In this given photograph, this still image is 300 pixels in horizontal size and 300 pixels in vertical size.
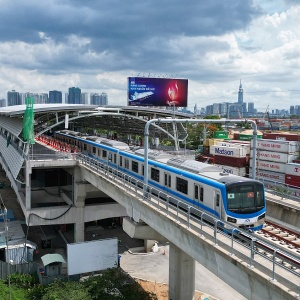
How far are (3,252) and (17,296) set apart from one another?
708cm

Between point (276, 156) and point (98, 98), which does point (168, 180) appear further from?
point (98, 98)

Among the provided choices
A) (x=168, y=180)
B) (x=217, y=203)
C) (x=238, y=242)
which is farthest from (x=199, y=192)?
(x=238, y=242)

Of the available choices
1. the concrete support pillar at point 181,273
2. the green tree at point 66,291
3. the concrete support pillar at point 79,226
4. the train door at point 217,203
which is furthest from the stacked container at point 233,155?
the train door at point 217,203

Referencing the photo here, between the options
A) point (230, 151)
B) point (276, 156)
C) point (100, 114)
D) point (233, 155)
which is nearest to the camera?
point (276, 156)

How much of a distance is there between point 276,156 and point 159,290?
67.6 ft

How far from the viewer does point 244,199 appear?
1744 cm

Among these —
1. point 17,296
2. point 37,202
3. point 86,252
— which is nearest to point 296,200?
point 86,252

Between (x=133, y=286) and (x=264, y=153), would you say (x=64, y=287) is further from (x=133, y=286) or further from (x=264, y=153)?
(x=264, y=153)

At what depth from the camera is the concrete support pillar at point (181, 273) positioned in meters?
23.5

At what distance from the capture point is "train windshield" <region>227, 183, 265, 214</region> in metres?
17.2

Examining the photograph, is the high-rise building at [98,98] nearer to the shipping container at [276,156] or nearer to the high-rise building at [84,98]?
the high-rise building at [84,98]

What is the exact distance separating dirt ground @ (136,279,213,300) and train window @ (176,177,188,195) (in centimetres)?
882

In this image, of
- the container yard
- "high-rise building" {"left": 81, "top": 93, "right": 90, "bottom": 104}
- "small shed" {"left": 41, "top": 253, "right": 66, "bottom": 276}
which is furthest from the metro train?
"high-rise building" {"left": 81, "top": 93, "right": 90, "bottom": 104}

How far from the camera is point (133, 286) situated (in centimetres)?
2519
